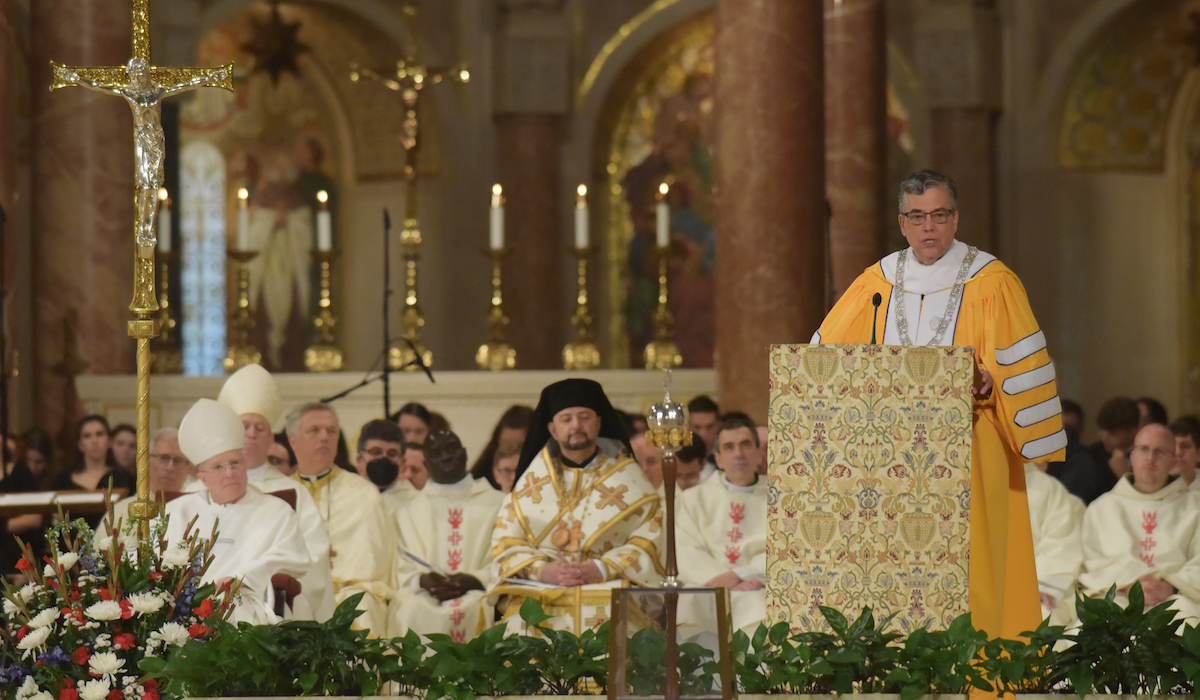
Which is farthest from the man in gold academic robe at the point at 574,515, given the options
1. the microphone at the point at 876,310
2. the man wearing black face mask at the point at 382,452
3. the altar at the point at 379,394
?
the altar at the point at 379,394

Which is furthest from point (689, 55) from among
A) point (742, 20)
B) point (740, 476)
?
point (740, 476)

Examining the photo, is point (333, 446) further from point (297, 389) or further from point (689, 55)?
point (689, 55)

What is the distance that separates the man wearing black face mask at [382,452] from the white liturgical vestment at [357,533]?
0.23 metres

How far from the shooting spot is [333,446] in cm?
763

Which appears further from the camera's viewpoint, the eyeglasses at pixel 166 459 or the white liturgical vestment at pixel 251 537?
the eyeglasses at pixel 166 459

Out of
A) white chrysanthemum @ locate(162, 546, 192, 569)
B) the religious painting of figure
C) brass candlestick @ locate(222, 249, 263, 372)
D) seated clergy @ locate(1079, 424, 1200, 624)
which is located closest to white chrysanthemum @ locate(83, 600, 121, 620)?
white chrysanthemum @ locate(162, 546, 192, 569)

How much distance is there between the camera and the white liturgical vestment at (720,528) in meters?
7.57

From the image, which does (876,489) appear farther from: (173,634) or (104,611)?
(104,611)

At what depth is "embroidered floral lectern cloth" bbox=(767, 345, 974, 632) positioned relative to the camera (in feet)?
14.3

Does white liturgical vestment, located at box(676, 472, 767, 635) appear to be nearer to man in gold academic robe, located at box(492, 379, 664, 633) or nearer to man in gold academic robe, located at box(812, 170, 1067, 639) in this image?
man in gold academic robe, located at box(492, 379, 664, 633)

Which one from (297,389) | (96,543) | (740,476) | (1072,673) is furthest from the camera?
(297,389)

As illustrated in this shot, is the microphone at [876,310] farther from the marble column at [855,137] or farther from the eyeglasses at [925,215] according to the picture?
the marble column at [855,137]

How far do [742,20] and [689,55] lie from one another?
236 inches

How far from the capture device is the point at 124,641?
4184 mm
